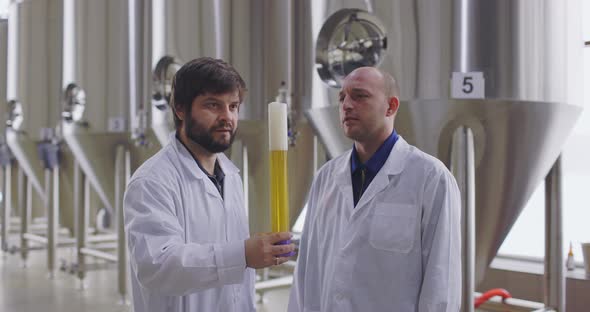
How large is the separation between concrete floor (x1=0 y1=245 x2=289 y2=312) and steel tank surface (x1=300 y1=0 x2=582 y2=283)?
1.82 metres

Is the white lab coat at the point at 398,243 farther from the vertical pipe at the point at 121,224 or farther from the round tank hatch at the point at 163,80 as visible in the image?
the vertical pipe at the point at 121,224

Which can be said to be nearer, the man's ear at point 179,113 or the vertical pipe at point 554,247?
the man's ear at point 179,113

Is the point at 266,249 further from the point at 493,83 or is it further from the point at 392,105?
the point at 493,83

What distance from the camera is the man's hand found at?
1.09 meters

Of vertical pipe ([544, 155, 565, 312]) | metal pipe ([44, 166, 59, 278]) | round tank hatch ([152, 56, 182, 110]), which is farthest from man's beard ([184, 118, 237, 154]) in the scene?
metal pipe ([44, 166, 59, 278])

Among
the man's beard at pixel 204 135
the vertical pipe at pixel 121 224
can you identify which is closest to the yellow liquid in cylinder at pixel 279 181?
the man's beard at pixel 204 135

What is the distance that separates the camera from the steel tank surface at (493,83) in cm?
218

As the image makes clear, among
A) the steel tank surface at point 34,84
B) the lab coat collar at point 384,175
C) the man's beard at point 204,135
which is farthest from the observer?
the steel tank surface at point 34,84

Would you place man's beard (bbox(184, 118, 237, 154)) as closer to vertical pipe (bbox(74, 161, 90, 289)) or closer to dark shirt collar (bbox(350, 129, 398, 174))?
dark shirt collar (bbox(350, 129, 398, 174))

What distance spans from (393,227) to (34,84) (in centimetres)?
492

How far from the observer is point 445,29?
2209mm

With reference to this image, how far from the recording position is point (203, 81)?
1.28 meters

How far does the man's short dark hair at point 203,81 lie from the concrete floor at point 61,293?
260cm

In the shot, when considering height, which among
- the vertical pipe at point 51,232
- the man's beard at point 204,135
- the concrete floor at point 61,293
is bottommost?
the concrete floor at point 61,293
